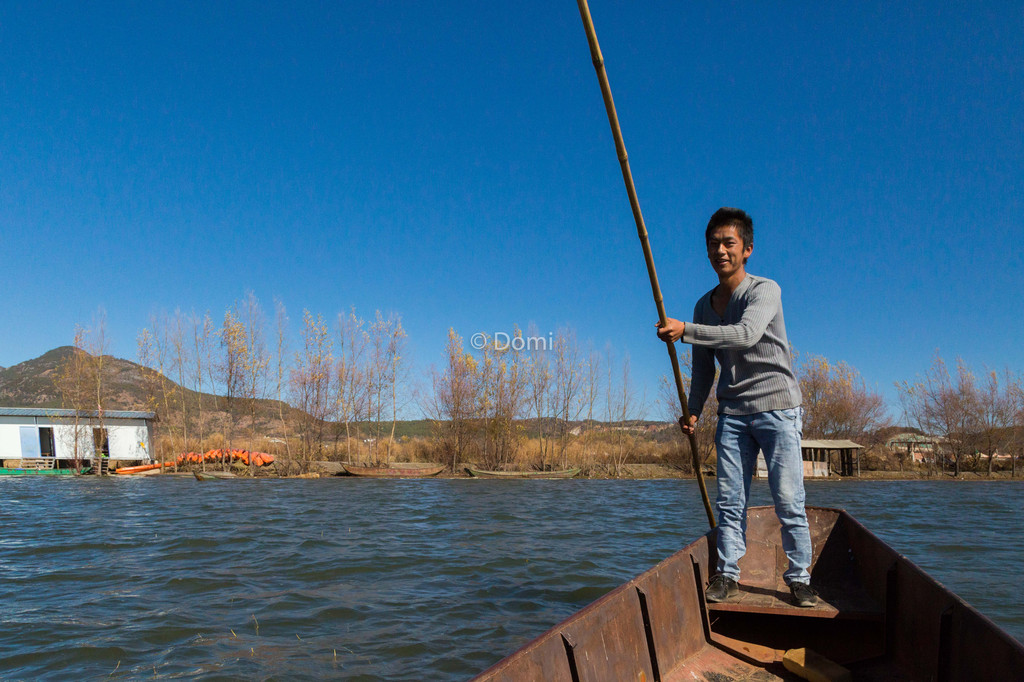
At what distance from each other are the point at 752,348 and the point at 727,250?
0.50 meters

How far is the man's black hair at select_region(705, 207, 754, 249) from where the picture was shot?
3213mm

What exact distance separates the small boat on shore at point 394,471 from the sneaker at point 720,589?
1180 inches

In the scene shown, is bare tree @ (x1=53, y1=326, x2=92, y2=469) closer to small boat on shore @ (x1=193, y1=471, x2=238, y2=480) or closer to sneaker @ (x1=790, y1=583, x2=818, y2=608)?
small boat on shore @ (x1=193, y1=471, x2=238, y2=480)

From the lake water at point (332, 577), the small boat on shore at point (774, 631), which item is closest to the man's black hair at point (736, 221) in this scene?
the small boat on shore at point (774, 631)

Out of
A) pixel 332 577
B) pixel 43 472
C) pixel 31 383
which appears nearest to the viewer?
pixel 332 577

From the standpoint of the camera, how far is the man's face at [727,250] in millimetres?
3203

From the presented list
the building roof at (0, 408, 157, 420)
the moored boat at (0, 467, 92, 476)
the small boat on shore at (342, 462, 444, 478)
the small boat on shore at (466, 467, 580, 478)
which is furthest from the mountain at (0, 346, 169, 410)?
the small boat on shore at (466, 467, 580, 478)

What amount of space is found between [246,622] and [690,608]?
167 inches

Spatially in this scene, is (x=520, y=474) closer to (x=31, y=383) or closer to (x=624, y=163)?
(x=624, y=163)

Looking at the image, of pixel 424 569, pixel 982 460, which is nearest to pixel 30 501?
pixel 424 569

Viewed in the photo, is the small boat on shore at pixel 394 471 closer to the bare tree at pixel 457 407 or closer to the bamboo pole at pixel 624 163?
the bare tree at pixel 457 407

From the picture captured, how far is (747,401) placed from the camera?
326cm

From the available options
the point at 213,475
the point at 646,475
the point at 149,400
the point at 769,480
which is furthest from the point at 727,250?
the point at 149,400

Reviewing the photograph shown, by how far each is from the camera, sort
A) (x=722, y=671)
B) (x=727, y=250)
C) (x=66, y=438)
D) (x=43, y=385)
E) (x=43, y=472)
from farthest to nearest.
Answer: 1. (x=43, y=385)
2. (x=66, y=438)
3. (x=43, y=472)
4. (x=727, y=250)
5. (x=722, y=671)
